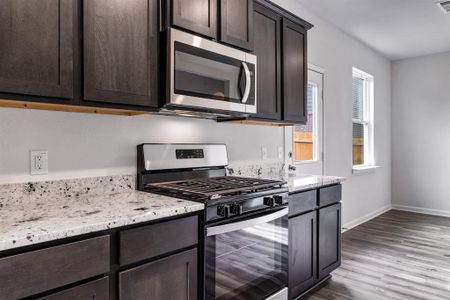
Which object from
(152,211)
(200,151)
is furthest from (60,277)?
(200,151)

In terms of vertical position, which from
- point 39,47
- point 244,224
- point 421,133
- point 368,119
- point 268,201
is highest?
point 368,119

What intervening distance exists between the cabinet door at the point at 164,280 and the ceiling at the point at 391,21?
298cm

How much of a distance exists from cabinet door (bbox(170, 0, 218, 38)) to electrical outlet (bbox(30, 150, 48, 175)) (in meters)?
0.96

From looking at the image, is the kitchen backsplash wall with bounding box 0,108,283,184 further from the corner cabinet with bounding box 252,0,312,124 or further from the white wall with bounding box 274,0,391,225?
the white wall with bounding box 274,0,391,225

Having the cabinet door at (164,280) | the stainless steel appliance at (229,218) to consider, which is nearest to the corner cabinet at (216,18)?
the stainless steel appliance at (229,218)

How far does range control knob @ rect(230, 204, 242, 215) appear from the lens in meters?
1.73

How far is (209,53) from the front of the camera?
1935 millimetres

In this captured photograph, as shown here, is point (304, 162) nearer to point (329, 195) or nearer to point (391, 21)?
point (329, 195)

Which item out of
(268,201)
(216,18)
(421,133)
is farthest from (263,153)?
(421,133)

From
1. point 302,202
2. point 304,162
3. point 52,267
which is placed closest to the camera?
point 52,267

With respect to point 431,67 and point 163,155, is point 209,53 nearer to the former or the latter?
point 163,155

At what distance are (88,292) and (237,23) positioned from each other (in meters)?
1.77

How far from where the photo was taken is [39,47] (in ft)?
4.34

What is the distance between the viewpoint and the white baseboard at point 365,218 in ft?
14.5
